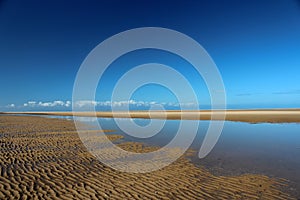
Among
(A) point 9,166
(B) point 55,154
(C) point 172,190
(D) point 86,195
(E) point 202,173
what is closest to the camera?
(D) point 86,195

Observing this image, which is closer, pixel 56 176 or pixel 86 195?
pixel 86 195

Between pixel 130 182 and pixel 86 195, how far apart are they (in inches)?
72.8

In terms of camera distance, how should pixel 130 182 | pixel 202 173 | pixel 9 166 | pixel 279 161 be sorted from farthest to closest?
pixel 279 161 < pixel 9 166 < pixel 202 173 < pixel 130 182

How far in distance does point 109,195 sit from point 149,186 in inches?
62.5

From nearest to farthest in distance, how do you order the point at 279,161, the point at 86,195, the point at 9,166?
the point at 86,195 → the point at 9,166 → the point at 279,161

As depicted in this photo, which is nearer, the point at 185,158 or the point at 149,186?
the point at 149,186

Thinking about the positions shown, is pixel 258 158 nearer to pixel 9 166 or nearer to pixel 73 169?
pixel 73 169

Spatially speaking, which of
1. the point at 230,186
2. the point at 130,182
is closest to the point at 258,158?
the point at 230,186

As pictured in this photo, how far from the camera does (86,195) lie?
6957 millimetres

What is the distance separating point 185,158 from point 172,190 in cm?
493

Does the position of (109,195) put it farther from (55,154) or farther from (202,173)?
(55,154)

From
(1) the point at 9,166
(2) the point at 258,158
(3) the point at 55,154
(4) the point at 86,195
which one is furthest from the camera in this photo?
(3) the point at 55,154

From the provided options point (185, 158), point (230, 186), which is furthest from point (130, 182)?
point (185, 158)

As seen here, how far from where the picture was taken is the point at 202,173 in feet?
31.3
